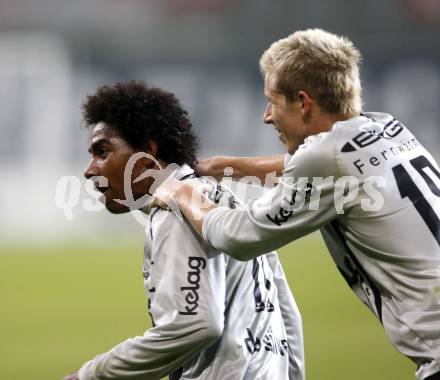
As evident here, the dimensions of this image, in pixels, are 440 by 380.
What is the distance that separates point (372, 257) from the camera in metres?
3.04

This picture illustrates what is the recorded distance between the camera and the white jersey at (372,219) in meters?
2.94

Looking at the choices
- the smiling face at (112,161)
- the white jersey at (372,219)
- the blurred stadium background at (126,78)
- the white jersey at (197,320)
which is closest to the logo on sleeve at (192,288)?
the white jersey at (197,320)

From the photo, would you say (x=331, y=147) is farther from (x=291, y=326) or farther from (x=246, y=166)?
(x=246, y=166)

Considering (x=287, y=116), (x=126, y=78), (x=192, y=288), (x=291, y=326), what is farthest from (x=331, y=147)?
(x=126, y=78)

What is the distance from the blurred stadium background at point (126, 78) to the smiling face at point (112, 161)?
5066 millimetres

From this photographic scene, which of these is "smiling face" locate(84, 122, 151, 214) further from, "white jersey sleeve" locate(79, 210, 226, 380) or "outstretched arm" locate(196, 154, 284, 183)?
"outstretched arm" locate(196, 154, 284, 183)

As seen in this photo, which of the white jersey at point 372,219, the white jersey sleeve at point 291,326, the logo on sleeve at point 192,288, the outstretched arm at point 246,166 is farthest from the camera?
the outstretched arm at point 246,166

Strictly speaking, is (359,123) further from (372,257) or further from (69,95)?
(69,95)

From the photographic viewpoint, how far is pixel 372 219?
3.00 metres

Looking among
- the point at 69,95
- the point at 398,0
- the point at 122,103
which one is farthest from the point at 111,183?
the point at 398,0

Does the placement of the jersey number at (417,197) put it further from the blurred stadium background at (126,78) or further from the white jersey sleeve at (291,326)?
the blurred stadium background at (126,78)

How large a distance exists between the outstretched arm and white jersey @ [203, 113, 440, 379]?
2.13 feet

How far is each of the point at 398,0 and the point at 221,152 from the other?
5079mm

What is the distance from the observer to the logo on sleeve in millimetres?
2795
